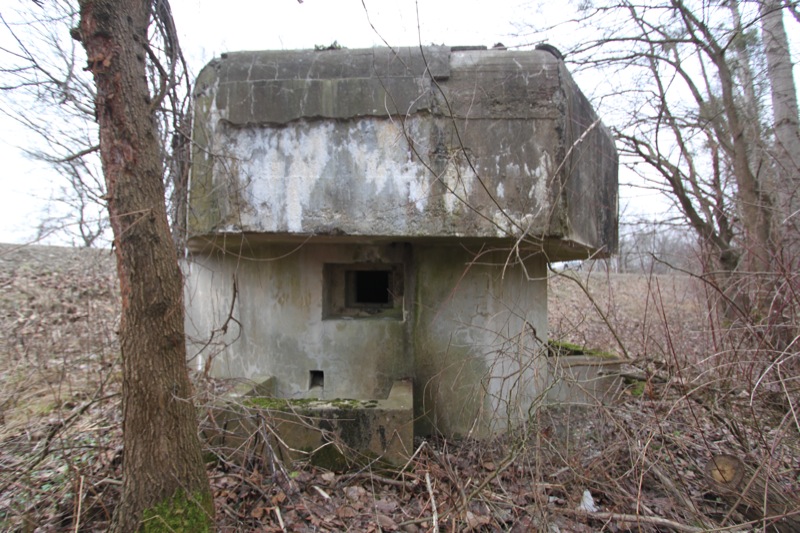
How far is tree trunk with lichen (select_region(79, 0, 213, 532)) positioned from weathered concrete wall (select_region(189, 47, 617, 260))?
1.32 m

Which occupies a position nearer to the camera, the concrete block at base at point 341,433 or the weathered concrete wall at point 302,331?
the concrete block at base at point 341,433

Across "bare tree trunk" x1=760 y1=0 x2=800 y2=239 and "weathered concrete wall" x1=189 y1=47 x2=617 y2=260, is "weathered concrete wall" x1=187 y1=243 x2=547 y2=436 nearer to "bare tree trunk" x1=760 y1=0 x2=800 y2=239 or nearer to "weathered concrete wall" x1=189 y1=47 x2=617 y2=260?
"weathered concrete wall" x1=189 y1=47 x2=617 y2=260

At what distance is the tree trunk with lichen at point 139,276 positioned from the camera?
2129 millimetres

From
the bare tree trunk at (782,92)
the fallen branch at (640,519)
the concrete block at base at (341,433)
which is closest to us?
the fallen branch at (640,519)

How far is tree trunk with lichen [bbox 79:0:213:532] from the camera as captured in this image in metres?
2.13

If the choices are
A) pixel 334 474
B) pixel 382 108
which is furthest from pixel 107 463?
pixel 382 108

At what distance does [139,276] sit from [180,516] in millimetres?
1149

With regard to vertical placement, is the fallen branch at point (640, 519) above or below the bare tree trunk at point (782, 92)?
below

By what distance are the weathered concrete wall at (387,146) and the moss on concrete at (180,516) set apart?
1.95 m

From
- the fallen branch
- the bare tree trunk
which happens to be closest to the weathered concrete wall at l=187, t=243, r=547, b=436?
the fallen branch

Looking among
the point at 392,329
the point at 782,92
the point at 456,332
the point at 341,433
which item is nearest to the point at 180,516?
the point at 341,433

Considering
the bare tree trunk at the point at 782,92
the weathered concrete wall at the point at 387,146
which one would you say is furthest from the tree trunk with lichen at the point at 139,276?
the bare tree trunk at the point at 782,92

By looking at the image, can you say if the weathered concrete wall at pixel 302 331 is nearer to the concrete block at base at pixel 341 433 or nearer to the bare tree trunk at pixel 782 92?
the concrete block at base at pixel 341 433

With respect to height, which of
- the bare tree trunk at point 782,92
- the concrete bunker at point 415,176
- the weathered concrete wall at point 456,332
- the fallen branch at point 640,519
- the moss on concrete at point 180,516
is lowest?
the fallen branch at point 640,519
